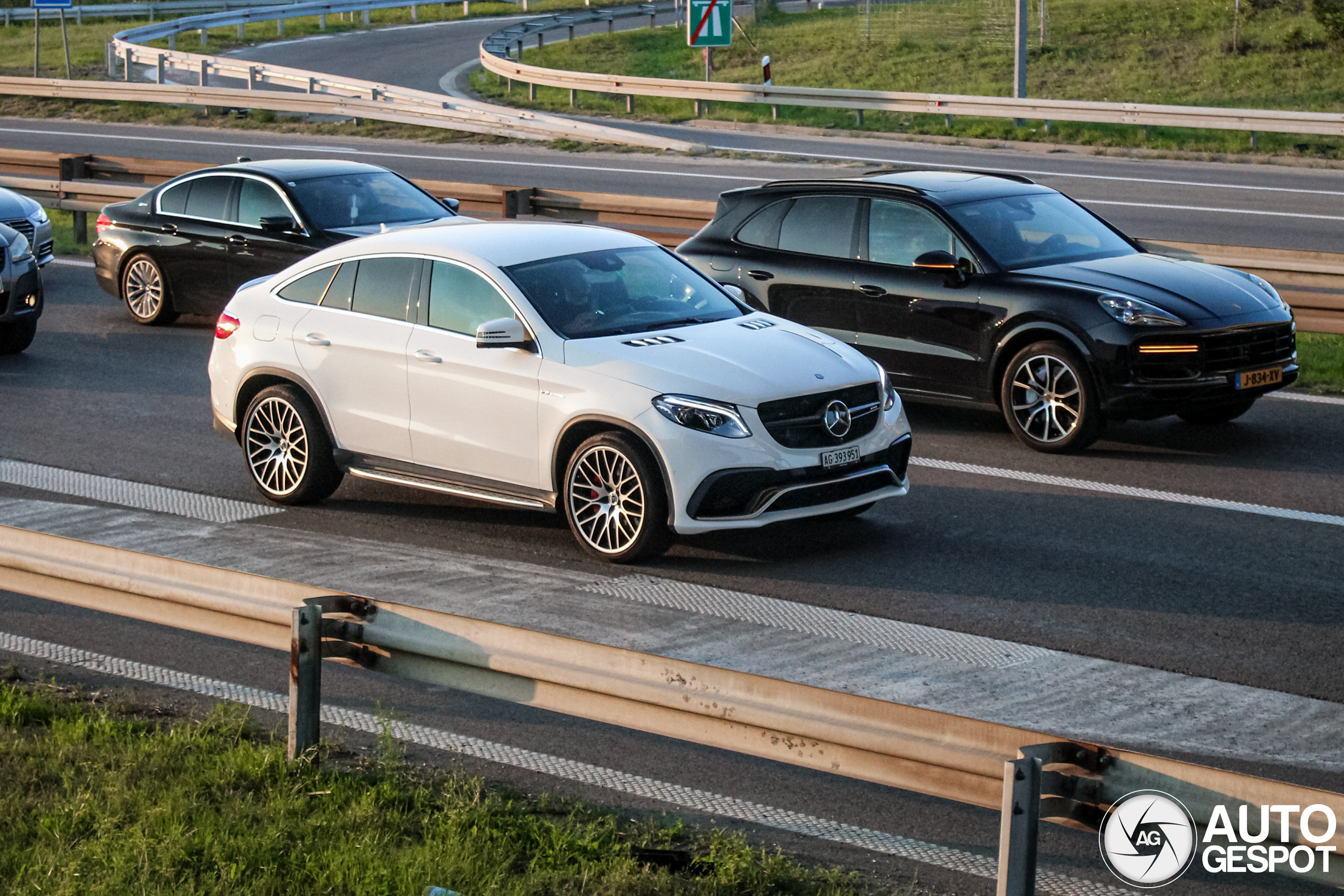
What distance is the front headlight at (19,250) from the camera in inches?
557

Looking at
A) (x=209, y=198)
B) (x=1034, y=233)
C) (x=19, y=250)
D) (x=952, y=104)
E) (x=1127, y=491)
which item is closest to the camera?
(x=1127, y=491)

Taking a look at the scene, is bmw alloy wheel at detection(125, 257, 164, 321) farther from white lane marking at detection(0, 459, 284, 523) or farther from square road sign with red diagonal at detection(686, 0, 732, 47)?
square road sign with red diagonal at detection(686, 0, 732, 47)

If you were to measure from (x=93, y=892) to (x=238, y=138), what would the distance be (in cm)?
2901

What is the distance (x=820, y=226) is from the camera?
11.8m

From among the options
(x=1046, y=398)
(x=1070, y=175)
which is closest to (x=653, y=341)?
(x=1046, y=398)

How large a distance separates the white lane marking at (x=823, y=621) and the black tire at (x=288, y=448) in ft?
7.64

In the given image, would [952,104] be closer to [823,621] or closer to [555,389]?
[555,389]

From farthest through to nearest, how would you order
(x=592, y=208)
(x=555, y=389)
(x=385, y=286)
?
(x=592, y=208)
(x=385, y=286)
(x=555, y=389)

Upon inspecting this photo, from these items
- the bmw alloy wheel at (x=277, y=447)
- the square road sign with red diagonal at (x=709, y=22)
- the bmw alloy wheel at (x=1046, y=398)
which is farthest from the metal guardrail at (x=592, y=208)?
the square road sign with red diagonal at (x=709, y=22)

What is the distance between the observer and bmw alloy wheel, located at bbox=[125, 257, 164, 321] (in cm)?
1562

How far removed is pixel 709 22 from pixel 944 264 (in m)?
23.1

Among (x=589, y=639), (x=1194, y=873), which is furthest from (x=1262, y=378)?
(x=1194, y=873)

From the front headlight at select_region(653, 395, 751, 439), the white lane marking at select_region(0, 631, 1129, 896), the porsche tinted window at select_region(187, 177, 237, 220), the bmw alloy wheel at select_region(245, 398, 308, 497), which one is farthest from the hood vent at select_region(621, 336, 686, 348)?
the porsche tinted window at select_region(187, 177, 237, 220)

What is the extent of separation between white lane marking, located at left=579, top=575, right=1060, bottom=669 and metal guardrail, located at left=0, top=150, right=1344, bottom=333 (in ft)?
20.6
